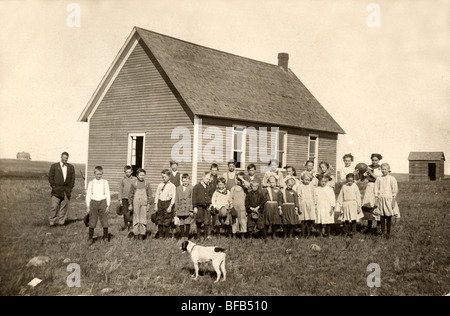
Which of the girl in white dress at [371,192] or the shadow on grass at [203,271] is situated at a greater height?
the girl in white dress at [371,192]

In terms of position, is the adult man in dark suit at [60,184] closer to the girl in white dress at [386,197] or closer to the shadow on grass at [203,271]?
the shadow on grass at [203,271]

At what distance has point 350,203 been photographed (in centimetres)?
977

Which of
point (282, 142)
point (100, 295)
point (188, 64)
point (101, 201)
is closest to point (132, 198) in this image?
point (101, 201)

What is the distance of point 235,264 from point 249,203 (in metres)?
2.34

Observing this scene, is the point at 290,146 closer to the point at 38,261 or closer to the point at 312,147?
the point at 312,147

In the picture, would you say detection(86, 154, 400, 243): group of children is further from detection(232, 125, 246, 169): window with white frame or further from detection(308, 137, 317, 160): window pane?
detection(308, 137, 317, 160): window pane

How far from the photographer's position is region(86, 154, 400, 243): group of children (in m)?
9.02

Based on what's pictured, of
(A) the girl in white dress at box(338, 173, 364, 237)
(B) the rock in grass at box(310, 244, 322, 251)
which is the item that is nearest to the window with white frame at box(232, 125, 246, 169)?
(A) the girl in white dress at box(338, 173, 364, 237)

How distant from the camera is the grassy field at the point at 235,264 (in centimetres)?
590

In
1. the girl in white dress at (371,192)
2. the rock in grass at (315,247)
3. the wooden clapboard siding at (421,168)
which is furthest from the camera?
the wooden clapboard siding at (421,168)

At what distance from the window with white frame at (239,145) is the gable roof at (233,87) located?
2.26ft

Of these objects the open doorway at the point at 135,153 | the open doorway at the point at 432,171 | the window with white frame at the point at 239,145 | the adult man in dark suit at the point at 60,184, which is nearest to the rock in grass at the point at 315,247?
the adult man in dark suit at the point at 60,184

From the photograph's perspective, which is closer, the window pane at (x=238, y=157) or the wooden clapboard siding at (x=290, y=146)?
the wooden clapboard siding at (x=290, y=146)

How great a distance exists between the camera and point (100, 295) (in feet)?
18.8
